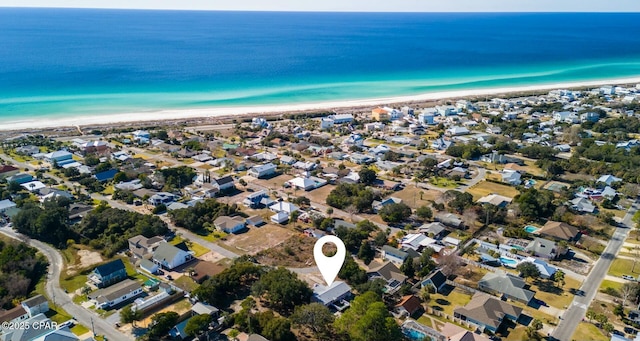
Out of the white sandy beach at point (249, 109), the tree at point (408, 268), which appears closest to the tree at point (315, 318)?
the tree at point (408, 268)

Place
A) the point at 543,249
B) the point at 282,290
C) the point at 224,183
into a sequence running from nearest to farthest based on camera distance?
the point at 282,290 → the point at 543,249 → the point at 224,183

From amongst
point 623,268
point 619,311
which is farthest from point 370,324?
point 623,268

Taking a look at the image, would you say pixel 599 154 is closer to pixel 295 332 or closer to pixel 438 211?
pixel 438 211

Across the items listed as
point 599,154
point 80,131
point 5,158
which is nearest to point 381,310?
point 599,154

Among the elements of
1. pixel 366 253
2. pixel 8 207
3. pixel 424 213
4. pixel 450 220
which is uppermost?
pixel 8 207

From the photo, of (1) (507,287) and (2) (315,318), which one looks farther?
(1) (507,287)

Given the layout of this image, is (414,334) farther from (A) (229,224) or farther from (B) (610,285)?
(A) (229,224)

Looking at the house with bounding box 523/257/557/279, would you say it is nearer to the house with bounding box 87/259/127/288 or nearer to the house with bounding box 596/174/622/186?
the house with bounding box 596/174/622/186
